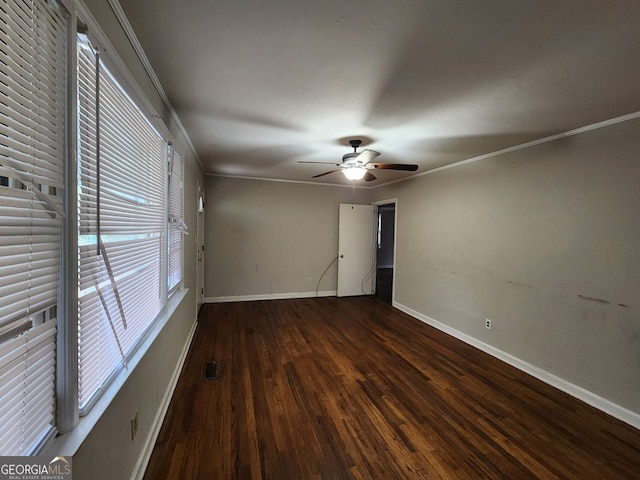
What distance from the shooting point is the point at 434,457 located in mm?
1708

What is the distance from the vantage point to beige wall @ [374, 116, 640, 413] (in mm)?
2150

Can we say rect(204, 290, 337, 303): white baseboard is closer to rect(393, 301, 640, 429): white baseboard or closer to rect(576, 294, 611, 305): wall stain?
rect(393, 301, 640, 429): white baseboard

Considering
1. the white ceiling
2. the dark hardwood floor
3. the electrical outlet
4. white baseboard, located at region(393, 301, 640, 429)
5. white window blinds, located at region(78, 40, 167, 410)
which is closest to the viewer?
white window blinds, located at region(78, 40, 167, 410)

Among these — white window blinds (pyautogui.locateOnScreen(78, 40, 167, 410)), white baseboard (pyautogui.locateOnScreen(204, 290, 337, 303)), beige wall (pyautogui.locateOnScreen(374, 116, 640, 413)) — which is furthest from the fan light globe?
white baseboard (pyautogui.locateOnScreen(204, 290, 337, 303))

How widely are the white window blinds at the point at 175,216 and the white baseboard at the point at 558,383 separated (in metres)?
3.58

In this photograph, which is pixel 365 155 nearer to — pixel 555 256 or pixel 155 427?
pixel 555 256

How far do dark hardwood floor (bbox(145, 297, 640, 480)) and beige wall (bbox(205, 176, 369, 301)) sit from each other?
182 centimetres

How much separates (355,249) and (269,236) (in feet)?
6.04

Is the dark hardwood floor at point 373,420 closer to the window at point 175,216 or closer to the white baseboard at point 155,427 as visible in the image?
the white baseboard at point 155,427

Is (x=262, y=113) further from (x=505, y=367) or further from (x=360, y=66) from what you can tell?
(x=505, y=367)

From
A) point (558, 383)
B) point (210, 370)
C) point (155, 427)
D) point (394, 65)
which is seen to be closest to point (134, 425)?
point (155, 427)

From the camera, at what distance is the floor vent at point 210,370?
254cm

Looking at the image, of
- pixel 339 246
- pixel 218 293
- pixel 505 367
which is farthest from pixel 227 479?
pixel 339 246

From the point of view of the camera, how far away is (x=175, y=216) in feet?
8.14
